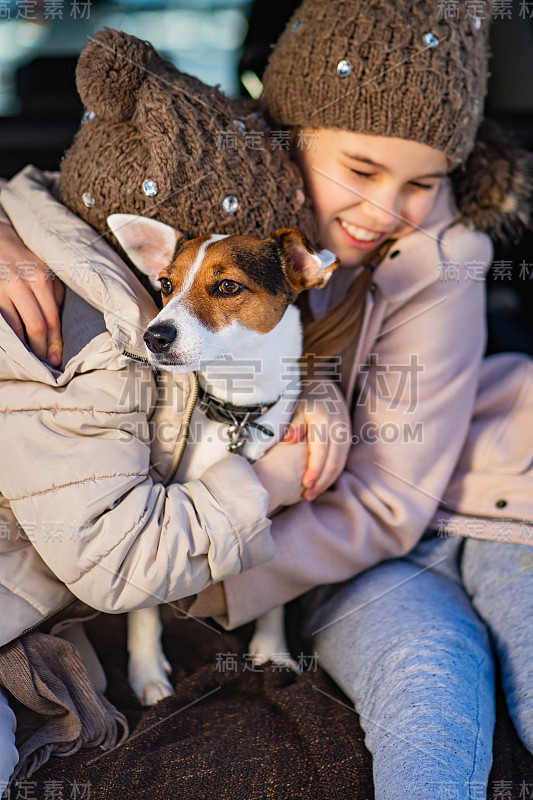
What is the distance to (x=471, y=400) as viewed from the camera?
1.82 metres

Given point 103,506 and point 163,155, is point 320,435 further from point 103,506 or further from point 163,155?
point 163,155

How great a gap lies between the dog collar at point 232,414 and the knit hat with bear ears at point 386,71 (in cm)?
69

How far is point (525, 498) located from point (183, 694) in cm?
97

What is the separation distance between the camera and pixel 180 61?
2719 mm

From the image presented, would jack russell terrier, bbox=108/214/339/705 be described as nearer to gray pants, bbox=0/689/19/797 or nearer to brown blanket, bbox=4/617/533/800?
brown blanket, bbox=4/617/533/800

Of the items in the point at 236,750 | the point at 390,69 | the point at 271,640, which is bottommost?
the point at 271,640

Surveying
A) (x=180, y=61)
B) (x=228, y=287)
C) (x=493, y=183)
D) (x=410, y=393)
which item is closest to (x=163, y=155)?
(x=228, y=287)

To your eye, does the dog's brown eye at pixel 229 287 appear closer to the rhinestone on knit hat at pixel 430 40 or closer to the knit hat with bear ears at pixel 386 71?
the knit hat with bear ears at pixel 386 71

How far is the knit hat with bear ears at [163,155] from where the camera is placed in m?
1.35

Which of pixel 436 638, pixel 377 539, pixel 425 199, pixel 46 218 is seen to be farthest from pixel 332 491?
pixel 46 218

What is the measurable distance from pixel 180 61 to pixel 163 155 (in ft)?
5.32

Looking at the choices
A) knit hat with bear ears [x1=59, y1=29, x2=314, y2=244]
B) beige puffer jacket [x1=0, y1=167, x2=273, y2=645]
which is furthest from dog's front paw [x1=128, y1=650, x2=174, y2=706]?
knit hat with bear ears [x1=59, y1=29, x2=314, y2=244]

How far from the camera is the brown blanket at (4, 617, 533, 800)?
48.7 inches

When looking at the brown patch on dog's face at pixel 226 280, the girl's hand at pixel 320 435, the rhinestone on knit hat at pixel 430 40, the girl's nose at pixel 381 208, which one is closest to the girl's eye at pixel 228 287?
the brown patch on dog's face at pixel 226 280
